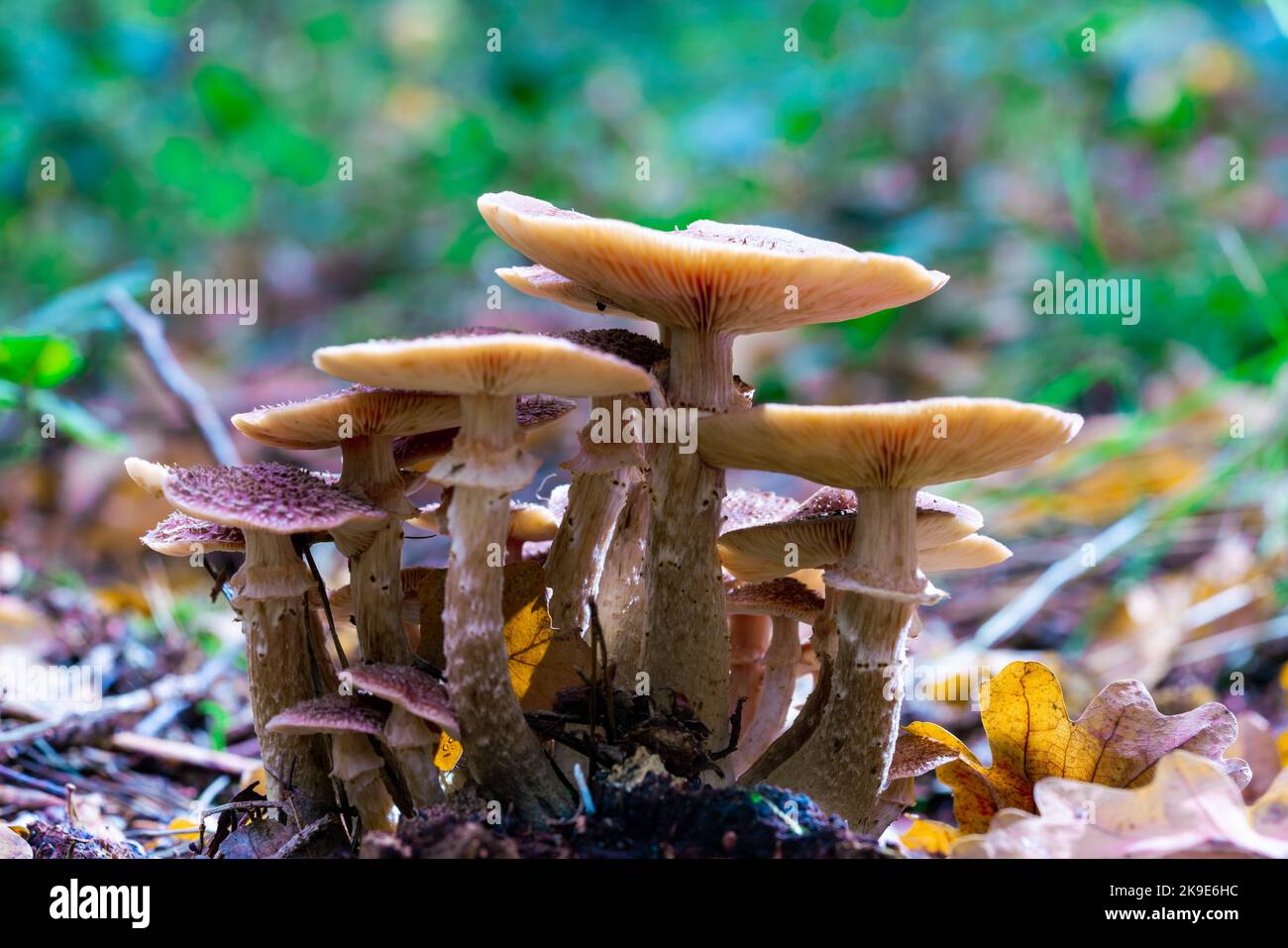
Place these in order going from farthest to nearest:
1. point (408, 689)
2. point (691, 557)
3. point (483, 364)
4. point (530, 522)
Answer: point (530, 522)
point (691, 557)
point (408, 689)
point (483, 364)

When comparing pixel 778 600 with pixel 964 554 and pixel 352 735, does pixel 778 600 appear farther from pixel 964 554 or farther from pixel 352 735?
pixel 352 735

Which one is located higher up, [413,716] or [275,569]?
[275,569]

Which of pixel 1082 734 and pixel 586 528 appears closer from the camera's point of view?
pixel 1082 734

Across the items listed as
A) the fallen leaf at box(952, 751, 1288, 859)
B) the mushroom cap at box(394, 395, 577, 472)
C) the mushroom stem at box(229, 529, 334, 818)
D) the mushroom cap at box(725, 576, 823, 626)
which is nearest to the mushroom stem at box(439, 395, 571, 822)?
the mushroom cap at box(394, 395, 577, 472)

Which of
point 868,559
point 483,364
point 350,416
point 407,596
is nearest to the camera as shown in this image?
point 483,364

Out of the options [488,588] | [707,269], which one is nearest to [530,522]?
[488,588]

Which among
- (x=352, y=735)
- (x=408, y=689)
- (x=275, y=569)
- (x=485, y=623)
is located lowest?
(x=352, y=735)

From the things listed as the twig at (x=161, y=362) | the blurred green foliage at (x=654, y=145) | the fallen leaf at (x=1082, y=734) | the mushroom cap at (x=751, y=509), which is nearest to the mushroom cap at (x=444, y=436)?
the mushroom cap at (x=751, y=509)

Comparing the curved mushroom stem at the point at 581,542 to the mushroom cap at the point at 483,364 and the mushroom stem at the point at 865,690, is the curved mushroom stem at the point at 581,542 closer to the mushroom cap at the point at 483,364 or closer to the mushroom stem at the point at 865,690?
the mushroom cap at the point at 483,364

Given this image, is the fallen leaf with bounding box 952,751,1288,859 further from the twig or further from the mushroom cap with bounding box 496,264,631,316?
the twig
